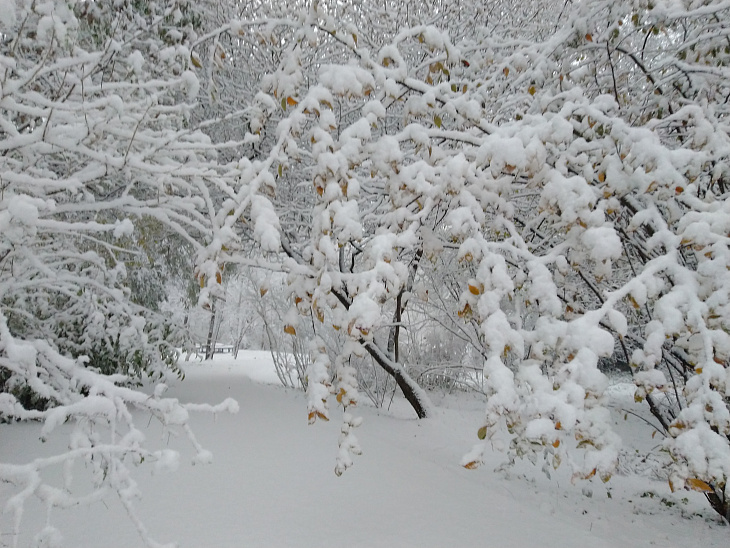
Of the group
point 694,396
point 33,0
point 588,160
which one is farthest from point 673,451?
point 33,0

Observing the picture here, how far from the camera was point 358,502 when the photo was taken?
3.79 metres

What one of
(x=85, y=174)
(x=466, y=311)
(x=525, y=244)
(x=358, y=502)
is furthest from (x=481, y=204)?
(x=358, y=502)

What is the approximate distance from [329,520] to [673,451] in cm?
254

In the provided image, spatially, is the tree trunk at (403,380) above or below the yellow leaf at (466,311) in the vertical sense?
below

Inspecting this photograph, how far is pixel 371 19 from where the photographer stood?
605 centimetres

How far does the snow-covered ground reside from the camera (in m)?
3.21

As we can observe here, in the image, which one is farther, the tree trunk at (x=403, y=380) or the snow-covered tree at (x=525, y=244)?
the tree trunk at (x=403, y=380)

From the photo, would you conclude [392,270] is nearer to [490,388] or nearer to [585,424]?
[490,388]

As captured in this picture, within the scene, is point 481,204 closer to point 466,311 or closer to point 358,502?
point 466,311

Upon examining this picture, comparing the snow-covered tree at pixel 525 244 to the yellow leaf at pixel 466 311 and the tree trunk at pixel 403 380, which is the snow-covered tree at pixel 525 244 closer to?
the yellow leaf at pixel 466 311

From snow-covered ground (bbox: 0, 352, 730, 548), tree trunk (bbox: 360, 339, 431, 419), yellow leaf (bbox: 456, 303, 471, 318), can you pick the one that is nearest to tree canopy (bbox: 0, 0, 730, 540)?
yellow leaf (bbox: 456, 303, 471, 318)

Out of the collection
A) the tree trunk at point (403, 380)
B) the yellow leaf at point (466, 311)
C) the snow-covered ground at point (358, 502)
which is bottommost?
the snow-covered ground at point (358, 502)

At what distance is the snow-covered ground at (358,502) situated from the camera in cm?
321

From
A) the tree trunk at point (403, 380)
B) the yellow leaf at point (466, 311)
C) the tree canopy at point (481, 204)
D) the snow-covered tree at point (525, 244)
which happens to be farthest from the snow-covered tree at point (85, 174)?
the tree trunk at point (403, 380)
